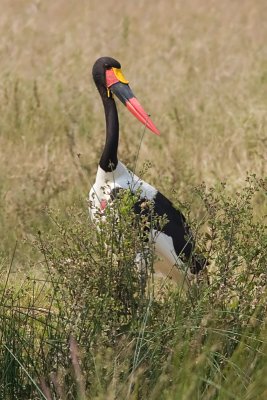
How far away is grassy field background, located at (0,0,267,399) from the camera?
749cm

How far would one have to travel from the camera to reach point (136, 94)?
10180mm

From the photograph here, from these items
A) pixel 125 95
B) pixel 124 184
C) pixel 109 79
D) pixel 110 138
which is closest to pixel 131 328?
pixel 124 184

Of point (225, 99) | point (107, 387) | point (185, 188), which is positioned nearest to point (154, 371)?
point (107, 387)

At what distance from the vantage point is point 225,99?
10000mm

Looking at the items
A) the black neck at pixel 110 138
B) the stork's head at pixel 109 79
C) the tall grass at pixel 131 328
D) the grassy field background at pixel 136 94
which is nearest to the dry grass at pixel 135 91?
the grassy field background at pixel 136 94

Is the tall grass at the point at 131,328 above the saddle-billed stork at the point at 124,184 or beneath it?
beneath

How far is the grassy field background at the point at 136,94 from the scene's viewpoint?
749cm

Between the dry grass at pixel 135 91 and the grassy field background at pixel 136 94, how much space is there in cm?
1

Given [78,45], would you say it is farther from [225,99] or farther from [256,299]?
[256,299]

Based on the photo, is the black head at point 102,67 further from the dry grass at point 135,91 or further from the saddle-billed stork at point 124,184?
the dry grass at point 135,91

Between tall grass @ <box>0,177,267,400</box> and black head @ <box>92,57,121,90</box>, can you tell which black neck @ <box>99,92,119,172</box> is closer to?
black head @ <box>92,57,121,90</box>

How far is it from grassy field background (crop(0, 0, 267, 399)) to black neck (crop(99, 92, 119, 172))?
1.07ft

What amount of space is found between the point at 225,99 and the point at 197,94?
0.27 metres

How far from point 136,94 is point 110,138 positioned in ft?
12.3
